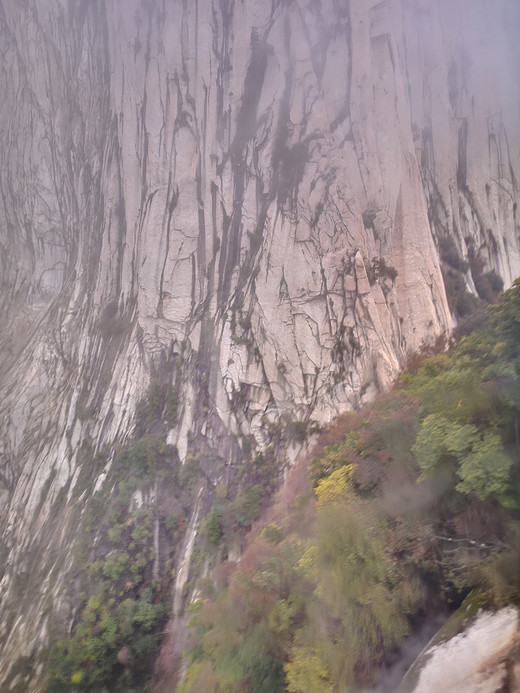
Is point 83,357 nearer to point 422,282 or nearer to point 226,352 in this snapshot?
point 226,352

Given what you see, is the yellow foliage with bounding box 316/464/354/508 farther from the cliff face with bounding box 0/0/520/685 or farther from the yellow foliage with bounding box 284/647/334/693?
the cliff face with bounding box 0/0/520/685

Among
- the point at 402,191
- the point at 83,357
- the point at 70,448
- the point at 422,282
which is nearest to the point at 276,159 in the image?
the point at 402,191

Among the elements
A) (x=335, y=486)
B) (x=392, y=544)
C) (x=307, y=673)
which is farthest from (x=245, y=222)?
(x=307, y=673)

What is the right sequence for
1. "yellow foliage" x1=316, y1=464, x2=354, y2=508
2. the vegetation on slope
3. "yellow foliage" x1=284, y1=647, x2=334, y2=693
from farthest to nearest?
"yellow foliage" x1=316, y1=464, x2=354, y2=508
"yellow foliage" x1=284, y1=647, x2=334, y2=693
the vegetation on slope

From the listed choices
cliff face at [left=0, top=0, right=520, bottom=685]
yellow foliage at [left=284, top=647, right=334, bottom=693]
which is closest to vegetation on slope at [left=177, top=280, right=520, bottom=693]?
yellow foliage at [left=284, top=647, right=334, bottom=693]

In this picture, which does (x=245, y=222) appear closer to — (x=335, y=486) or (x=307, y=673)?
(x=335, y=486)
